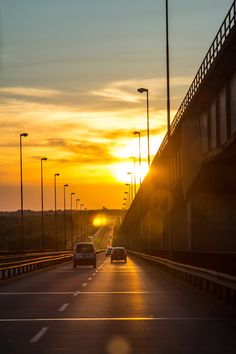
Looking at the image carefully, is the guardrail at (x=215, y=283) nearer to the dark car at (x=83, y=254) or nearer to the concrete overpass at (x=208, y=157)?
the concrete overpass at (x=208, y=157)

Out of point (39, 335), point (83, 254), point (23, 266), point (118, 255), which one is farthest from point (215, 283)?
point (118, 255)

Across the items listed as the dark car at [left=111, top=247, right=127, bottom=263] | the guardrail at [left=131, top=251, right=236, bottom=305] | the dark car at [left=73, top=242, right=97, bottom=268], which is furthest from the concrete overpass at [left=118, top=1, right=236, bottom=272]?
the dark car at [left=111, top=247, right=127, bottom=263]

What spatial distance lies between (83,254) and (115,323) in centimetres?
4341

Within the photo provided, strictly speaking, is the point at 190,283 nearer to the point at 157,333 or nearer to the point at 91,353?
the point at 157,333

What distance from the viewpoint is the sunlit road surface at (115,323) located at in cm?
1343

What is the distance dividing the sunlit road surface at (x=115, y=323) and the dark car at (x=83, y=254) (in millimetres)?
31319

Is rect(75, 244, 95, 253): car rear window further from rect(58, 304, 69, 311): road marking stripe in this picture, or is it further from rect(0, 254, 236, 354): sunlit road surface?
rect(58, 304, 69, 311): road marking stripe

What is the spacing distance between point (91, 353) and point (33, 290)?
18.0 m

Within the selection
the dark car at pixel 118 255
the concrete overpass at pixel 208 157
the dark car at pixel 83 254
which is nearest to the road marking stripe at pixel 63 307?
the concrete overpass at pixel 208 157

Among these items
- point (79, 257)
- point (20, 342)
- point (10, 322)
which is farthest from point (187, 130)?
point (20, 342)

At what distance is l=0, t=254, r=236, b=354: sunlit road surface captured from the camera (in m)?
13.4

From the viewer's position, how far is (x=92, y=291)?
1152 inches

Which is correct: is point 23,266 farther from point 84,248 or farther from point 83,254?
point 83,254

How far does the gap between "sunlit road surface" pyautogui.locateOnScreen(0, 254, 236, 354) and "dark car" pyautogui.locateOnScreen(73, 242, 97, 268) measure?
3132cm
